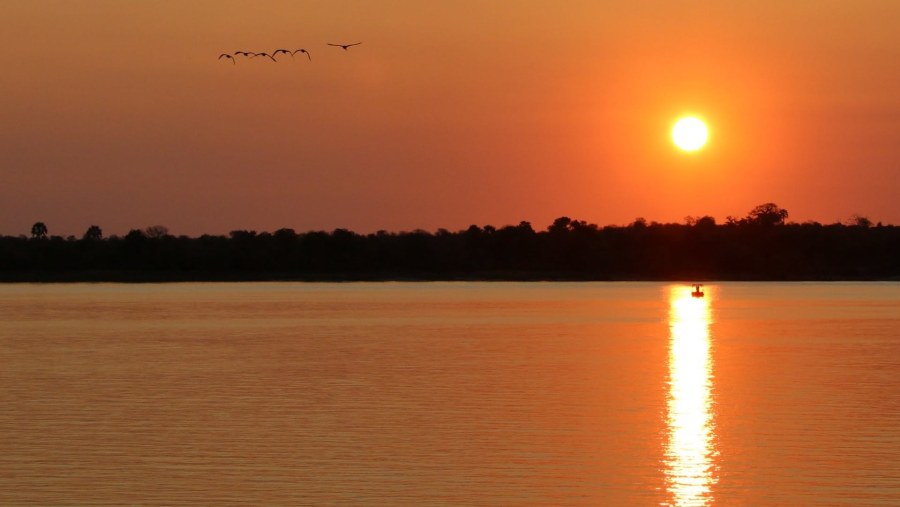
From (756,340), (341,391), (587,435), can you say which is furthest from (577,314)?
(587,435)

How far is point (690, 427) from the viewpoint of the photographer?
108 ft

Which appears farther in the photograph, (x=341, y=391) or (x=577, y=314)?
(x=577, y=314)

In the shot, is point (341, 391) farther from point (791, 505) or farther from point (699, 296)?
point (699, 296)

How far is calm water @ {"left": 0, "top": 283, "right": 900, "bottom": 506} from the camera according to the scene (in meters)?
25.0

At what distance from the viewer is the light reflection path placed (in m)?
25.0

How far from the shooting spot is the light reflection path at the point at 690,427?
25.0 m

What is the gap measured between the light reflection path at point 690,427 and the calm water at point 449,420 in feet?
0.29

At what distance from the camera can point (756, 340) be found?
68312mm

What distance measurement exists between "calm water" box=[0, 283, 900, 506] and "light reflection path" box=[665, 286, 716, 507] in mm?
89

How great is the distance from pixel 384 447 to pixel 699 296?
11756 centimetres

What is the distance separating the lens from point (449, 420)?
3384 cm

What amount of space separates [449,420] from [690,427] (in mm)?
5806

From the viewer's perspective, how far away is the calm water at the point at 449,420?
24969 mm

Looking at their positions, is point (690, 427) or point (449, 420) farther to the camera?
point (449, 420)
